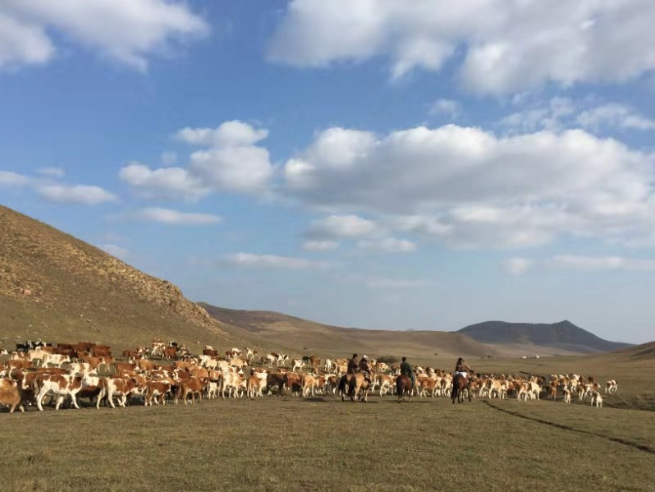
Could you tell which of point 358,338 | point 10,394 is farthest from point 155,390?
point 358,338

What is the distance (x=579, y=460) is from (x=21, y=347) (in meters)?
34.1

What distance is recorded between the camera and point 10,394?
730 inches

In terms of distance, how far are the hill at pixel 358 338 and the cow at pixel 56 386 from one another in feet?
337

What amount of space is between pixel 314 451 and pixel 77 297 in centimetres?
5131

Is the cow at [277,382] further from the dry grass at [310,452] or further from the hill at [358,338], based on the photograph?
the hill at [358,338]

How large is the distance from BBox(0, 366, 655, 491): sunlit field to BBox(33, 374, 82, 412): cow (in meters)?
0.54

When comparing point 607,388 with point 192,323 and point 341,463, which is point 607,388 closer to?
point 341,463

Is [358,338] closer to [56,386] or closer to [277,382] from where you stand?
[277,382]

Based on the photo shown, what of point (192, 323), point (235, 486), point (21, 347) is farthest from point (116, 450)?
point (192, 323)

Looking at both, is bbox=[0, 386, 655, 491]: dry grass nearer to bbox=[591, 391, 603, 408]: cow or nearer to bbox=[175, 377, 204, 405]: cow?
bbox=[175, 377, 204, 405]: cow

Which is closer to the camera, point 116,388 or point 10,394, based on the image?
point 10,394

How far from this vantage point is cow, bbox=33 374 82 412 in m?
19.2

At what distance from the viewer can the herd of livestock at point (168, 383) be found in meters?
19.7

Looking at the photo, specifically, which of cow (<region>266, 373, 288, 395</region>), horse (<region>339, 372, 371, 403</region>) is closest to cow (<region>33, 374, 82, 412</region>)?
cow (<region>266, 373, 288, 395</region>)
